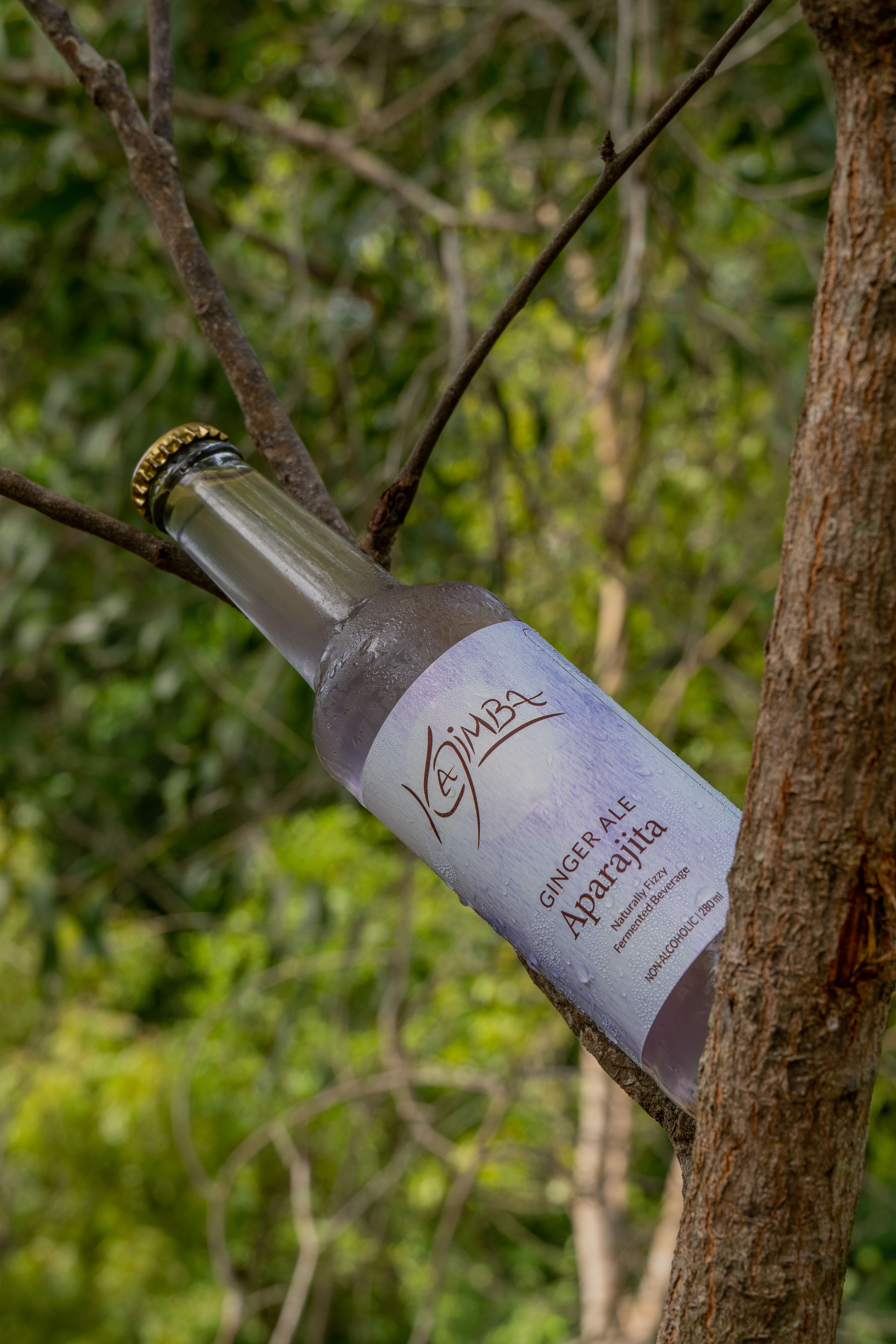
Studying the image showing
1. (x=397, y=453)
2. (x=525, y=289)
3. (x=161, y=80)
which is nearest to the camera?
(x=525, y=289)

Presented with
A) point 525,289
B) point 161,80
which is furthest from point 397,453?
point 525,289

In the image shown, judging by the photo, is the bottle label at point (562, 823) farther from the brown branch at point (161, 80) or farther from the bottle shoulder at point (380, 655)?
the brown branch at point (161, 80)

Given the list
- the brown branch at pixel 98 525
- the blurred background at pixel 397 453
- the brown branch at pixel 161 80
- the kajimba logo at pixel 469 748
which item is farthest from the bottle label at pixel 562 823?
the blurred background at pixel 397 453

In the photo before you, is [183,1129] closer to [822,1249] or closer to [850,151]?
[822,1249]

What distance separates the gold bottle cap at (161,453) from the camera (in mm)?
389

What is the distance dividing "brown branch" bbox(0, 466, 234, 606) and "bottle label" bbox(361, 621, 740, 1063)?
0.11 m

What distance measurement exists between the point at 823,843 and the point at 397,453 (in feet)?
2.53

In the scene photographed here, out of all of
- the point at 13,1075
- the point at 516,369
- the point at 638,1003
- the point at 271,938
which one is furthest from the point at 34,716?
the point at 13,1075

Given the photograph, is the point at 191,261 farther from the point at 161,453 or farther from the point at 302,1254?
the point at 302,1254

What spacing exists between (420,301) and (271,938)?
723mm

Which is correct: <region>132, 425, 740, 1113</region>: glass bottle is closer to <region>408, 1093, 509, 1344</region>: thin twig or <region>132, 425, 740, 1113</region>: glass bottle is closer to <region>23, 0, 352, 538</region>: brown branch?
<region>23, 0, 352, 538</region>: brown branch

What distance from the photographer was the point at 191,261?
40 centimetres

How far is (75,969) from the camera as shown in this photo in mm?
2484

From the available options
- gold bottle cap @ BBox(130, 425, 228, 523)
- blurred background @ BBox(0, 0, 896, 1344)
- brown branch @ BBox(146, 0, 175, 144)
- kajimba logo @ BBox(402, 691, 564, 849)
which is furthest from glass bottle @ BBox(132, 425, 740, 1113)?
blurred background @ BBox(0, 0, 896, 1344)
